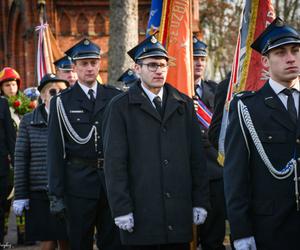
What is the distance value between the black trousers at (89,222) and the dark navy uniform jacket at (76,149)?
0.26ft

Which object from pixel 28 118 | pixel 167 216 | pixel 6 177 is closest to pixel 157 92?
pixel 167 216

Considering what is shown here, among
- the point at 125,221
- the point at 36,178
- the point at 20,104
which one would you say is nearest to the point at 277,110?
the point at 125,221

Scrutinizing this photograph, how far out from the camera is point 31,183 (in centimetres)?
773

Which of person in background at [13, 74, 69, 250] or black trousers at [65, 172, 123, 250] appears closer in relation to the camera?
A: black trousers at [65, 172, 123, 250]

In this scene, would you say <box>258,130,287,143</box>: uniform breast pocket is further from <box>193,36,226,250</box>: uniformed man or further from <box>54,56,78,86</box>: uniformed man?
<box>54,56,78,86</box>: uniformed man

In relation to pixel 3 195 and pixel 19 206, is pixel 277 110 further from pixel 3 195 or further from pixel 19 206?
pixel 3 195

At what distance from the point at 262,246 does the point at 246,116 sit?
0.89 m

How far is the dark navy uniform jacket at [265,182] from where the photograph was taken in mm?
4566

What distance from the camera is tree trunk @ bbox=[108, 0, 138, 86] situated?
13.3m

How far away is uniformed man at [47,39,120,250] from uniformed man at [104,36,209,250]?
100cm

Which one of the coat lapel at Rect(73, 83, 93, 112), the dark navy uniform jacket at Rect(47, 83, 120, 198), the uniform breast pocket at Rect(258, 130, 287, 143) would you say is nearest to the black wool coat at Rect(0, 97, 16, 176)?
the dark navy uniform jacket at Rect(47, 83, 120, 198)

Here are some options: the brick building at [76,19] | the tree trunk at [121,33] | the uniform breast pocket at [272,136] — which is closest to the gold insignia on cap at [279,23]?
the uniform breast pocket at [272,136]

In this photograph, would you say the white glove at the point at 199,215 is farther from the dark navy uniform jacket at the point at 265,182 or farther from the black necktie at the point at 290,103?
the black necktie at the point at 290,103

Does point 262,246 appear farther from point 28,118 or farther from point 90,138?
point 28,118
